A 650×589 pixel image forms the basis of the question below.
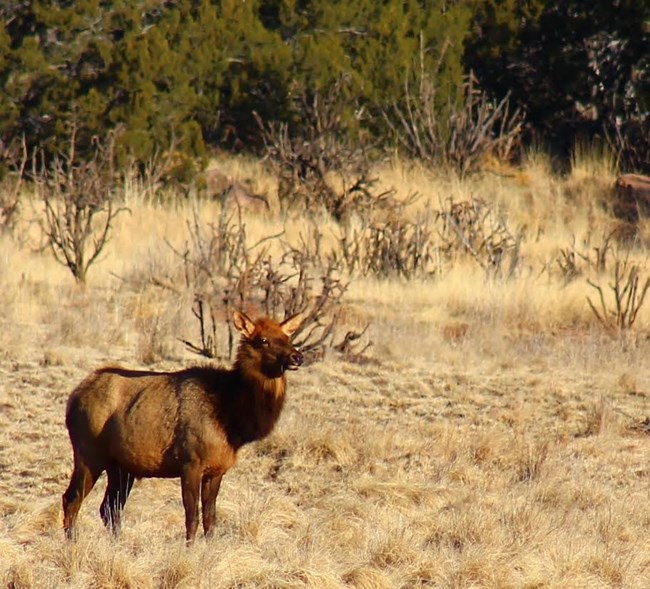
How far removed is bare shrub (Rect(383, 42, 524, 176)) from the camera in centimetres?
2164

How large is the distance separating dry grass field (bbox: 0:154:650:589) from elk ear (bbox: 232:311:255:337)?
43.9 inches

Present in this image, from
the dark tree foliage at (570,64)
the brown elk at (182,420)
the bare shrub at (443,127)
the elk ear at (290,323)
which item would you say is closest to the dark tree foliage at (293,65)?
the dark tree foliage at (570,64)

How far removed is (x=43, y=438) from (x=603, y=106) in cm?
1661

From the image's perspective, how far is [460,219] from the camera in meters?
17.5

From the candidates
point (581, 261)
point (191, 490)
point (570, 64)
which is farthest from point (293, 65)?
point (191, 490)

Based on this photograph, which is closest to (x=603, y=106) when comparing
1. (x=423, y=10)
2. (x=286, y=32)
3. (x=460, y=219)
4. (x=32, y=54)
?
(x=423, y=10)

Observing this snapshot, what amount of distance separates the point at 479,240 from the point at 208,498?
10895 millimetres

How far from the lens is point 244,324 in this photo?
7363 millimetres

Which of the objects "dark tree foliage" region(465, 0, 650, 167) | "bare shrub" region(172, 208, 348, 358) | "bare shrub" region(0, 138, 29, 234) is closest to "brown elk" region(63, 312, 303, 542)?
"bare shrub" region(172, 208, 348, 358)

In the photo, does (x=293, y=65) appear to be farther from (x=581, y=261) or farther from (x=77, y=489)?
(x=77, y=489)

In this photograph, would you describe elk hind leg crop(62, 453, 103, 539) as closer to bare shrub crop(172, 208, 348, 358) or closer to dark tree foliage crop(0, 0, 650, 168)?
bare shrub crop(172, 208, 348, 358)

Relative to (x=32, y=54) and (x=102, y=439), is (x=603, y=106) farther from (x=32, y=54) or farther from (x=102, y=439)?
(x=102, y=439)

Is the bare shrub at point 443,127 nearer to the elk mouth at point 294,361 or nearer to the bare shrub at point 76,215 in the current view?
the bare shrub at point 76,215

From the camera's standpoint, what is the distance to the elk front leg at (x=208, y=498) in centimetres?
704
